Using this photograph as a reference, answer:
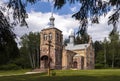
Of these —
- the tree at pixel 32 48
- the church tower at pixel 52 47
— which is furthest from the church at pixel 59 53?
the tree at pixel 32 48

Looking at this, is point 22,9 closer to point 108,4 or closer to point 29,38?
point 108,4

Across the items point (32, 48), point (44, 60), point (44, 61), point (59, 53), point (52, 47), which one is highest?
point (32, 48)

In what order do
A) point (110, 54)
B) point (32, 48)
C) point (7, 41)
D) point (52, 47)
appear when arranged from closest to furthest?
point (7, 41) < point (52, 47) < point (32, 48) < point (110, 54)

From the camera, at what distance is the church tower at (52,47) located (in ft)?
212

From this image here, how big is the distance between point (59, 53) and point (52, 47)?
2.97m

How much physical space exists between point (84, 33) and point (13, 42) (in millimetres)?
1762

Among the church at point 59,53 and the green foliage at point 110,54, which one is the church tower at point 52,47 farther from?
the green foliage at point 110,54

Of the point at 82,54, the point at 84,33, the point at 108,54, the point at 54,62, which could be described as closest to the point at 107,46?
the point at 108,54

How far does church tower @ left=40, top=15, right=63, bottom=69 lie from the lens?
64.5m

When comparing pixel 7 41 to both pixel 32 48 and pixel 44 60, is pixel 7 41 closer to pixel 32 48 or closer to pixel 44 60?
pixel 44 60

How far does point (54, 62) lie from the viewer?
208 feet

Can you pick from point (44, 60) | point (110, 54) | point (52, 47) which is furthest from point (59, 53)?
point (110, 54)

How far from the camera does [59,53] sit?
67250 millimetres

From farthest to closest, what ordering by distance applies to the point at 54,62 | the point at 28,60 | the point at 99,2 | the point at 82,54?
the point at 28,60 → the point at 82,54 → the point at 54,62 → the point at 99,2
